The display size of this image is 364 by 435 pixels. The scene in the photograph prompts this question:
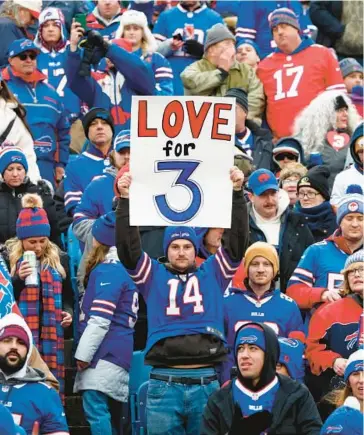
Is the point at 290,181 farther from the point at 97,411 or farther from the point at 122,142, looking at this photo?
the point at 97,411

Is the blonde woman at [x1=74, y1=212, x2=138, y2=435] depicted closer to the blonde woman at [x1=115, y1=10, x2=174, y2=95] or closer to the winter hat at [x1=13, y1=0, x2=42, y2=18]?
the blonde woman at [x1=115, y1=10, x2=174, y2=95]

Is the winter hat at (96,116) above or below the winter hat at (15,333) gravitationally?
above

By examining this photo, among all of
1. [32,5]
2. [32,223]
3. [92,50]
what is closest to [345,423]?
[32,223]

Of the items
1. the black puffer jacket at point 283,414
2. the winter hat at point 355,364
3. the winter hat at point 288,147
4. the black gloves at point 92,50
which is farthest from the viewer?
the winter hat at point 288,147

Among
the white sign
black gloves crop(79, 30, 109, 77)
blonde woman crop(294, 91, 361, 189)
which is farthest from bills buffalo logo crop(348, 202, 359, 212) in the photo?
black gloves crop(79, 30, 109, 77)

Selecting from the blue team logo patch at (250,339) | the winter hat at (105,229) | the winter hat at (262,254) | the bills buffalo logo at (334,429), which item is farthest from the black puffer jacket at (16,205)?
the bills buffalo logo at (334,429)

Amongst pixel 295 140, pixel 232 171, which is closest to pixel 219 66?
pixel 295 140

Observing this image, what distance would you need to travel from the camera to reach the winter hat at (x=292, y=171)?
1600 centimetres

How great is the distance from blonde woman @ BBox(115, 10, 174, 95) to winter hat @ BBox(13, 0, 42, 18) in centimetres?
116

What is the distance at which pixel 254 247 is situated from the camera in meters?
13.4

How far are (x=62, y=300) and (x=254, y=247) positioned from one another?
1.71m

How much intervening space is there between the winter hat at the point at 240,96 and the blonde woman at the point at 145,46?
0.87 m

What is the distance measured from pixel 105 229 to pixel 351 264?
1.88m

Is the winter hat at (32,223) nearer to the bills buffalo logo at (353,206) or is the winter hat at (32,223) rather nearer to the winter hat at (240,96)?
the bills buffalo logo at (353,206)
